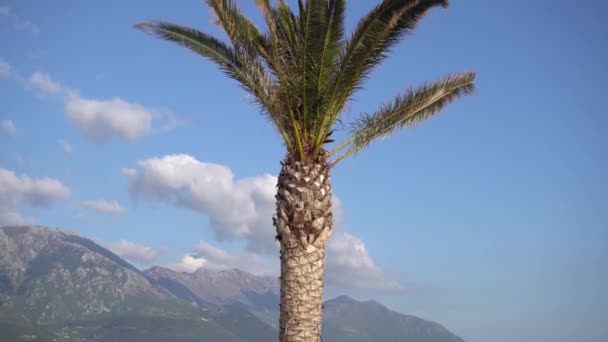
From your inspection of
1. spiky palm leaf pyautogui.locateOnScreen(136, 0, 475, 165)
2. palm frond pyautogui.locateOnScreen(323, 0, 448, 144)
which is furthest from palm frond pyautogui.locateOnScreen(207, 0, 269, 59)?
palm frond pyautogui.locateOnScreen(323, 0, 448, 144)

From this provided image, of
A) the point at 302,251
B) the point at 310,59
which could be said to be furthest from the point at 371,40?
the point at 302,251

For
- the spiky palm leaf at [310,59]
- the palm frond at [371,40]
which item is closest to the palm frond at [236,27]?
the spiky palm leaf at [310,59]

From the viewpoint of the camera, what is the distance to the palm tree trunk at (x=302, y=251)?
40.4 ft

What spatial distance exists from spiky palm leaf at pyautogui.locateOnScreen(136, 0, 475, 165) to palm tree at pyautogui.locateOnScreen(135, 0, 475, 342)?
0.07 feet

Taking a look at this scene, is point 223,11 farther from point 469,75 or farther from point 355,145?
point 469,75

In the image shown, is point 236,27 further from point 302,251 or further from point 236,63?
point 302,251

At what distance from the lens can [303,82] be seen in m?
12.6

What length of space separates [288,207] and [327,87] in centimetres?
282

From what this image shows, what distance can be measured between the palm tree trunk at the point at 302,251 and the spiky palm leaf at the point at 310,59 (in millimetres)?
897

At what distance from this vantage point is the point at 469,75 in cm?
1434

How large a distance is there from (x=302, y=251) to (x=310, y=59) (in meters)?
4.20

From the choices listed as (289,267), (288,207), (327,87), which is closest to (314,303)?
(289,267)

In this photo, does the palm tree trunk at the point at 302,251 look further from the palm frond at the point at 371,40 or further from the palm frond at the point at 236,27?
the palm frond at the point at 236,27

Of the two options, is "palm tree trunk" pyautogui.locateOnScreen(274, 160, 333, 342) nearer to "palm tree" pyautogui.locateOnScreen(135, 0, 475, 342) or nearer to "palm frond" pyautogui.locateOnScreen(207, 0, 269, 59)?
"palm tree" pyautogui.locateOnScreen(135, 0, 475, 342)
